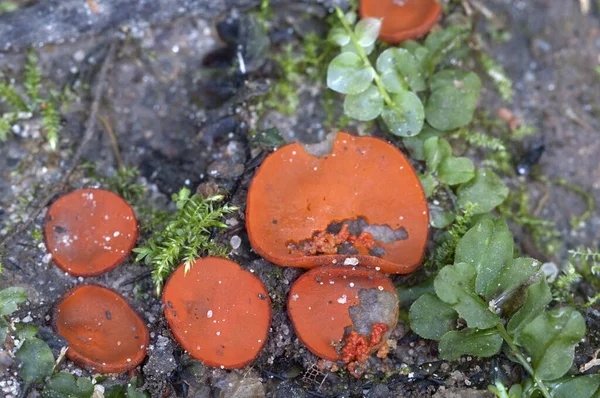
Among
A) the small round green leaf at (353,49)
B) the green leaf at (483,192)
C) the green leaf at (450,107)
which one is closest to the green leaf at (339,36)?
the small round green leaf at (353,49)

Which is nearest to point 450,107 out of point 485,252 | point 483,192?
point 483,192

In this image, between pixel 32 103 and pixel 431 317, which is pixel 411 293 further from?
pixel 32 103

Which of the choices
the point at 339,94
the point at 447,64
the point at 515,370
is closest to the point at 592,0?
the point at 447,64

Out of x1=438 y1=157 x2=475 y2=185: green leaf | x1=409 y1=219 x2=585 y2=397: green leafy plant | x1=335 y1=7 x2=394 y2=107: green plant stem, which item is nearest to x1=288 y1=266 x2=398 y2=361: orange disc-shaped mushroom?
x1=409 y1=219 x2=585 y2=397: green leafy plant

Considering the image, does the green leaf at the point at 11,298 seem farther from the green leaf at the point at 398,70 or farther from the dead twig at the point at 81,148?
the green leaf at the point at 398,70

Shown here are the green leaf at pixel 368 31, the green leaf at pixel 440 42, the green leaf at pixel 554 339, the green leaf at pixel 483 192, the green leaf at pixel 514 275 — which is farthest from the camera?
the green leaf at pixel 440 42

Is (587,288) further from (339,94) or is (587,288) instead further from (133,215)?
(133,215)
